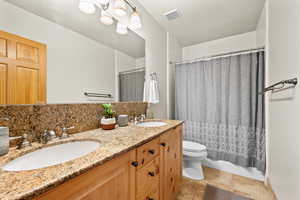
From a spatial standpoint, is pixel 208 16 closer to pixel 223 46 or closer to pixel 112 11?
pixel 223 46

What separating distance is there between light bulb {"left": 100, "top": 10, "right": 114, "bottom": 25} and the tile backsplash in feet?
2.57

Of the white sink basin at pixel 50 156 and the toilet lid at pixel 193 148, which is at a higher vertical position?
the white sink basin at pixel 50 156

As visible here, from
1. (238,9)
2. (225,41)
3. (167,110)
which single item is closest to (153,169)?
(167,110)

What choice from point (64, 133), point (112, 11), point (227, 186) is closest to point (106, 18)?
point (112, 11)

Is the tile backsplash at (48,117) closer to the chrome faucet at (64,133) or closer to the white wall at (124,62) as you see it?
the chrome faucet at (64,133)

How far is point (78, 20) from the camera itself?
96 cm

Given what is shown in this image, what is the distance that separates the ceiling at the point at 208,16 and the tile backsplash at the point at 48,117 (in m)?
1.54

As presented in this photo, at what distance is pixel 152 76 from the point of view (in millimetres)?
1776

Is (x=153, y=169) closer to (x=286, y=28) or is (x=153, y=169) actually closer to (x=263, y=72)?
(x=286, y=28)

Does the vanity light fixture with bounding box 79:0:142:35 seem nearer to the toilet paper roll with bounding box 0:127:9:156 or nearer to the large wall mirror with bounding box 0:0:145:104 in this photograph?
the large wall mirror with bounding box 0:0:145:104

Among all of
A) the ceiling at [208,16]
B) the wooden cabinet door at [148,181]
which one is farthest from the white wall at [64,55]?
the ceiling at [208,16]

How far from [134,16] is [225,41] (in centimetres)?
187

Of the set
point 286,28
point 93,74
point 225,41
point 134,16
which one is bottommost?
point 93,74

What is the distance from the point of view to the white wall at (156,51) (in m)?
1.69
